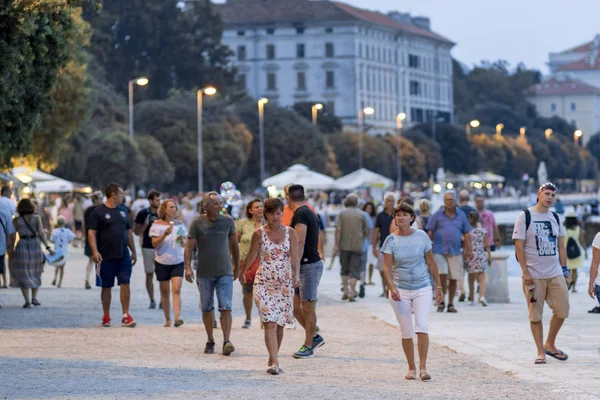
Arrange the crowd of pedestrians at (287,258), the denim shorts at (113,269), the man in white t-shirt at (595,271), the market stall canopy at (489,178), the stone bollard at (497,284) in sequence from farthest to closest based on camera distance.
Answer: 1. the market stall canopy at (489,178)
2. the stone bollard at (497,284)
3. the denim shorts at (113,269)
4. the man in white t-shirt at (595,271)
5. the crowd of pedestrians at (287,258)

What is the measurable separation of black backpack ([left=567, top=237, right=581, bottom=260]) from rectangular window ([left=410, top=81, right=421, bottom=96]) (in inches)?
5719

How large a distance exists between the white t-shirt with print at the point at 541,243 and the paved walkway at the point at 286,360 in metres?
0.90

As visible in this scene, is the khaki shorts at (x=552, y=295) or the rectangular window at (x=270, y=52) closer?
the khaki shorts at (x=552, y=295)

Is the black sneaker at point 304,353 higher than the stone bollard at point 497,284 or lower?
lower

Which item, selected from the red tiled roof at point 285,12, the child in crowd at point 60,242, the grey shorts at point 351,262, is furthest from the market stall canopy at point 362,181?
the red tiled roof at point 285,12

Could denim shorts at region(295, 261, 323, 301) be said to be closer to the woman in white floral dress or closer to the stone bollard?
the woman in white floral dress

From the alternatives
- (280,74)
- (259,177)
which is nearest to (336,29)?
(280,74)

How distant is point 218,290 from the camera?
48.7 ft

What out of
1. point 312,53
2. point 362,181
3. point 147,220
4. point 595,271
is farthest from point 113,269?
point 312,53

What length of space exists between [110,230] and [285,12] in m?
142

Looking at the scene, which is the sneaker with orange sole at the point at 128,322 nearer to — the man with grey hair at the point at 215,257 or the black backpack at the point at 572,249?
the man with grey hair at the point at 215,257

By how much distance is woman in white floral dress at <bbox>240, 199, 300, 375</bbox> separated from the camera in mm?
13281

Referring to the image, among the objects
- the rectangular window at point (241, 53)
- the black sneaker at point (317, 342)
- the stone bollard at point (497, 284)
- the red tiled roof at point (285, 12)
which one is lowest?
the black sneaker at point (317, 342)

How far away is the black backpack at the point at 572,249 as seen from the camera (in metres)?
26.1
